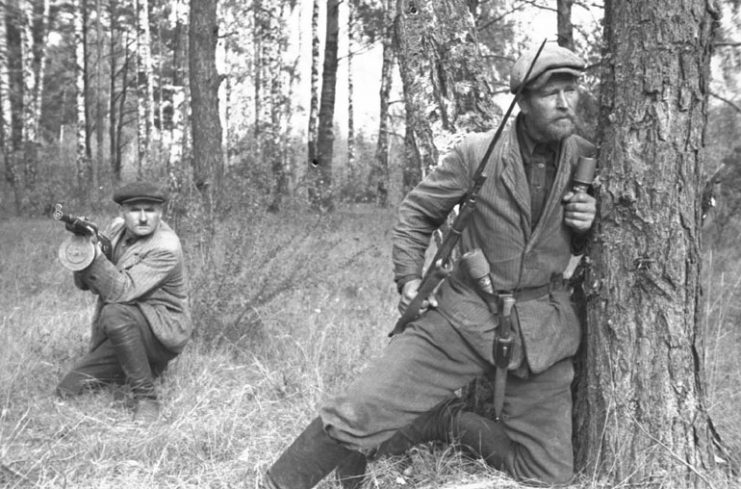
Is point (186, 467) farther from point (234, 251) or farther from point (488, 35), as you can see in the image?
point (488, 35)

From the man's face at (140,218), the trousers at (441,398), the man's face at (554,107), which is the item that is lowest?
the trousers at (441,398)

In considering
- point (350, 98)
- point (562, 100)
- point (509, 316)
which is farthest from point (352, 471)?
point (350, 98)

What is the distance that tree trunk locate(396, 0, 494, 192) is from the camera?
3.77 metres

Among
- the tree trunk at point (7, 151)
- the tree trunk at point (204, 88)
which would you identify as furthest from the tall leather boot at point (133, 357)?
the tree trunk at point (7, 151)

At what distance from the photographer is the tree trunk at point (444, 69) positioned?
12.4 feet

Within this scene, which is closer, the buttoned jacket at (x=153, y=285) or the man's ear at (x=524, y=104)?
the man's ear at (x=524, y=104)

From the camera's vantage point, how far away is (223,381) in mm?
4625

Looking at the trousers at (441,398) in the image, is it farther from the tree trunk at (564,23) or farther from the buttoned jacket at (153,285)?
the tree trunk at (564,23)

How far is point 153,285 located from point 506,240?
7.81 ft

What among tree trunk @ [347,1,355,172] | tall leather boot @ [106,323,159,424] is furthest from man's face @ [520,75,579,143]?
tree trunk @ [347,1,355,172]

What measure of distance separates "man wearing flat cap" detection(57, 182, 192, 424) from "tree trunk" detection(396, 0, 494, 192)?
180 centimetres

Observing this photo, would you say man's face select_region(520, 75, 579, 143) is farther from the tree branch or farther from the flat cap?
the tree branch

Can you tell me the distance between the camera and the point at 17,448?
3592 mm

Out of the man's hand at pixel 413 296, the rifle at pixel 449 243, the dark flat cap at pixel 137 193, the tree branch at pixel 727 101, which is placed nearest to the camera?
the rifle at pixel 449 243
